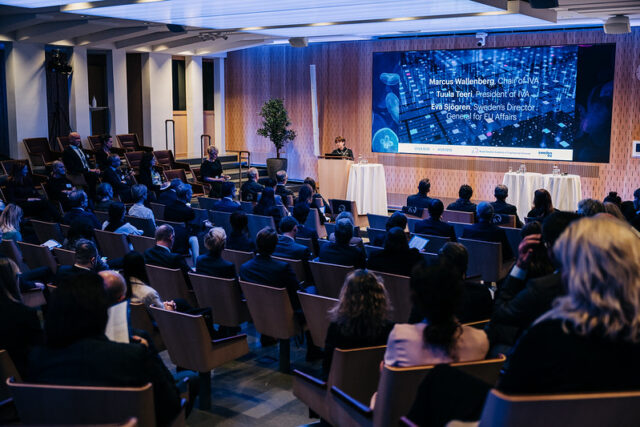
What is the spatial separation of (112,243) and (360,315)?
157 inches

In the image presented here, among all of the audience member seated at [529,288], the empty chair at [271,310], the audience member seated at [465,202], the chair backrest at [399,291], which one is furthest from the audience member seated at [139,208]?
the audience member seated at [529,288]

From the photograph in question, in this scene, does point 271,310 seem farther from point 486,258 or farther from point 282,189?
point 282,189

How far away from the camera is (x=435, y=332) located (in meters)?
2.65

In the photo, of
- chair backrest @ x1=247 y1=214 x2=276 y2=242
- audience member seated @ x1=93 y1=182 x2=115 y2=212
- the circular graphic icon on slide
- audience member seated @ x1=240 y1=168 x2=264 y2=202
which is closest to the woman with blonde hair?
chair backrest @ x1=247 y1=214 x2=276 y2=242

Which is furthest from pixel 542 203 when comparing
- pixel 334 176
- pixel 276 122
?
pixel 276 122

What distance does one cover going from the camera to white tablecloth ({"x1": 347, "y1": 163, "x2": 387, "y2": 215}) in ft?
40.4

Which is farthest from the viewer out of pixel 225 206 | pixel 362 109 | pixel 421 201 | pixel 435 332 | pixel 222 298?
pixel 362 109

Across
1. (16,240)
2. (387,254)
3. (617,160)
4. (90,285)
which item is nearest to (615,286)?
(90,285)

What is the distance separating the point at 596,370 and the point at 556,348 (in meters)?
0.16

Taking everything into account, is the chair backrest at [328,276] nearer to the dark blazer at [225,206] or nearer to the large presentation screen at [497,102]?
the dark blazer at [225,206]

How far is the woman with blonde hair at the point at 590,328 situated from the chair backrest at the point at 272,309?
2770 mm

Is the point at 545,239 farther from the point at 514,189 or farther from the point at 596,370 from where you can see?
the point at 514,189

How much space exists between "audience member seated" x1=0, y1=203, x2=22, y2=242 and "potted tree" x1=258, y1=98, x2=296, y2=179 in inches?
366

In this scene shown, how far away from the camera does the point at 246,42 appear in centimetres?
1562
